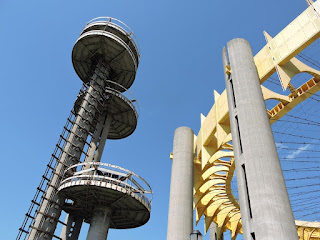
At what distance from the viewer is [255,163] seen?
607 inches

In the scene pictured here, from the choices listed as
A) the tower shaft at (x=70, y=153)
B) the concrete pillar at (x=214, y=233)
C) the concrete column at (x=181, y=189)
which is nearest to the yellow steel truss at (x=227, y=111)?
the concrete pillar at (x=214, y=233)

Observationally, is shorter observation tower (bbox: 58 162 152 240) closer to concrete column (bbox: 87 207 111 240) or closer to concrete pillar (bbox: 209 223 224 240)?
concrete column (bbox: 87 207 111 240)

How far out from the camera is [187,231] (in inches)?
914

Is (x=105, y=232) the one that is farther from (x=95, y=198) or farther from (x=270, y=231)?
(x=270, y=231)

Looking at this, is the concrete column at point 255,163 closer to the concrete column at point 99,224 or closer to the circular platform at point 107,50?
the concrete column at point 99,224

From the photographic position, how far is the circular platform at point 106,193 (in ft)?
80.7

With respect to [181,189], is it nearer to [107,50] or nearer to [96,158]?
[96,158]

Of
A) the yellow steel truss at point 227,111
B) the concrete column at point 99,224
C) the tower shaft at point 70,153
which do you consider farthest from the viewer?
the tower shaft at point 70,153

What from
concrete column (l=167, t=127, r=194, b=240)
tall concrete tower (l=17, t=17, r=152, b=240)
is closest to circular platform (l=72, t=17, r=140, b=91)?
tall concrete tower (l=17, t=17, r=152, b=240)

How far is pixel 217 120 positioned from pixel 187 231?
9.89 meters

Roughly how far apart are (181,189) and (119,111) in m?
18.2

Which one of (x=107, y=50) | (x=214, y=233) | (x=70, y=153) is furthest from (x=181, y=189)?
(x=107, y=50)

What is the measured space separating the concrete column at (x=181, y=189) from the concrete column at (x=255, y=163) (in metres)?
8.87

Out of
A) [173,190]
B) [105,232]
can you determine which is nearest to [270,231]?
[173,190]
